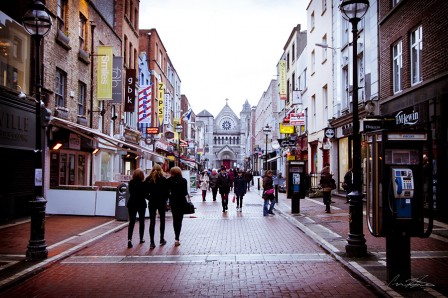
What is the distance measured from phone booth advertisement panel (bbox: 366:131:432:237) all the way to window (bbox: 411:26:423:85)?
9124mm

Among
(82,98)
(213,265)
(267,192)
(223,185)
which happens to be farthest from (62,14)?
(213,265)

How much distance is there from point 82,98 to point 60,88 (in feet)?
8.82

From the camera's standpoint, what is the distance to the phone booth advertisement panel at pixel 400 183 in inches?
262

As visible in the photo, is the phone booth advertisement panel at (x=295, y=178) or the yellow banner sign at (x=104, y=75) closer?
the phone booth advertisement panel at (x=295, y=178)

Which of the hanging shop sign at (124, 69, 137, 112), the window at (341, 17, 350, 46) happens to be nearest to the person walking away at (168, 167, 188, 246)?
the window at (341, 17, 350, 46)

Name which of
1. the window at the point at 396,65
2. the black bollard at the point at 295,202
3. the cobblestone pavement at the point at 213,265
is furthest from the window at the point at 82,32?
the window at the point at 396,65

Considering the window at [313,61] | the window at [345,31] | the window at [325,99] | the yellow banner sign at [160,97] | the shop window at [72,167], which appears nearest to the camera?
the shop window at [72,167]

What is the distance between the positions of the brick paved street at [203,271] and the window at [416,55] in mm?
7234

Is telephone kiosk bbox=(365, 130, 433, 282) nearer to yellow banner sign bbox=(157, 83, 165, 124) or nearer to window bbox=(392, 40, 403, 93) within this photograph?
window bbox=(392, 40, 403, 93)

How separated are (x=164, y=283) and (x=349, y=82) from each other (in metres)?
19.1

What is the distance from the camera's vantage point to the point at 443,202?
12945 mm

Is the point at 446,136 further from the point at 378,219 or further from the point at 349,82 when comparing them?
the point at 349,82

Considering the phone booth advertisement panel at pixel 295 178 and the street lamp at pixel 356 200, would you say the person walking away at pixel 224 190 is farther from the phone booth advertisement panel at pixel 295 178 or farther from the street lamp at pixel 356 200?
the street lamp at pixel 356 200

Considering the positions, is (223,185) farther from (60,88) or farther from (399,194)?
(399,194)
